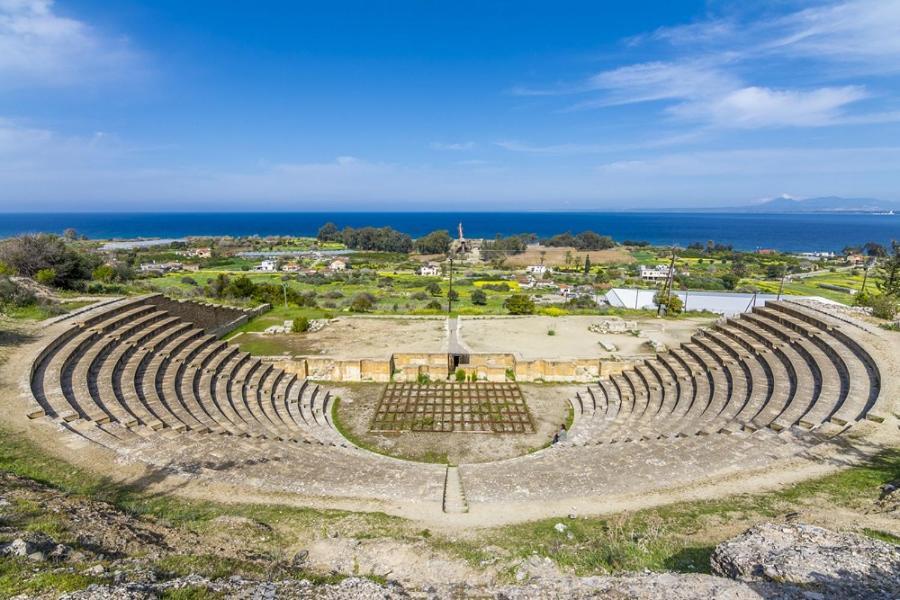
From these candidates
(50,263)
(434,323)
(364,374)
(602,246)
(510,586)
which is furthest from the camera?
(602,246)

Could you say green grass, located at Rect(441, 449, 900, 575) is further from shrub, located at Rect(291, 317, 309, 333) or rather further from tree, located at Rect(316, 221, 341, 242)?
tree, located at Rect(316, 221, 341, 242)

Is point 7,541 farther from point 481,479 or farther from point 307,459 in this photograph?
point 481,479

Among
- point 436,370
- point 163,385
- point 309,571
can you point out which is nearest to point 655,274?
point 436,370

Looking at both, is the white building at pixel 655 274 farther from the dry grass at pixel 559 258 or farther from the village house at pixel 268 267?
the village house at pixel 268 267

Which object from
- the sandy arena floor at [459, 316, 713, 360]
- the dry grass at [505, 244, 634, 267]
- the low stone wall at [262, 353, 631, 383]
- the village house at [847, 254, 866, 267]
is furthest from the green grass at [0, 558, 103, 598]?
the village house at [847, 254, 866, 267]

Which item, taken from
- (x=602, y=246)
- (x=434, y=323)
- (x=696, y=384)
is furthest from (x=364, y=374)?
(x=602, y=246)

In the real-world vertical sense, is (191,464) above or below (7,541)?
below

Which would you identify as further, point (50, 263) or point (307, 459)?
point (50, 263)
